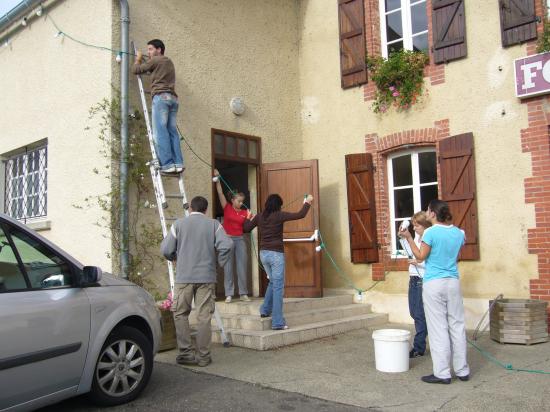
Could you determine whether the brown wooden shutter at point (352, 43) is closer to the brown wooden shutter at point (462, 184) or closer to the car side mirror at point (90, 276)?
the brown wooden shutter at point (462, 184)

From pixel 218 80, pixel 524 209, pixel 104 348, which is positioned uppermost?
pixel 218 80

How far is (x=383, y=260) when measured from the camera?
354 inches

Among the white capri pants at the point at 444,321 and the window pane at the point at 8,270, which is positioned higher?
the window pane at the point at 8,270

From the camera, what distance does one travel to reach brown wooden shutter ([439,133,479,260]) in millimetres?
8031

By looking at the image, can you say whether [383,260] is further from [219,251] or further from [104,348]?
[104,348]

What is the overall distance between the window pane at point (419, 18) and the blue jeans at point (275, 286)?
4.66 m

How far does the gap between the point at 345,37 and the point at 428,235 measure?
567 centimetres

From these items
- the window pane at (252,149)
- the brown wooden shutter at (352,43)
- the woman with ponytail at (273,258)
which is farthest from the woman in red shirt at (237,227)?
the brown wooden shutter at (352,43)

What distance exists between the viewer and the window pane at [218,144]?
885cm

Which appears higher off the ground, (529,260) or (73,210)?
(73,210)

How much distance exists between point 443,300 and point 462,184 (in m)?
3.58

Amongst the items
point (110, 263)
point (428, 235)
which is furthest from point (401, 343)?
point (110, 263)

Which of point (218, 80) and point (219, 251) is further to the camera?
point (218, 80)

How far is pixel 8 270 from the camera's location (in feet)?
12.6
